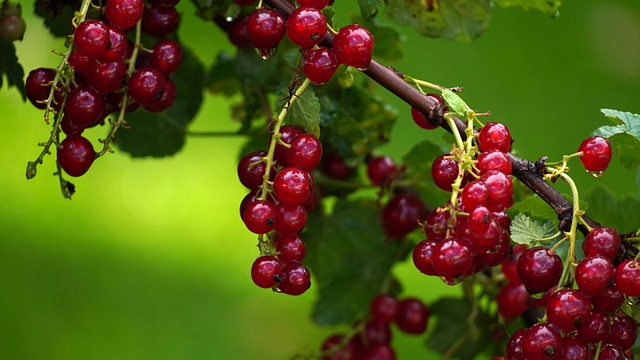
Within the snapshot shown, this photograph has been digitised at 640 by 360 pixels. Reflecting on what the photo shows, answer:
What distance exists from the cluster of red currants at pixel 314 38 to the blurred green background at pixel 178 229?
0.82 m

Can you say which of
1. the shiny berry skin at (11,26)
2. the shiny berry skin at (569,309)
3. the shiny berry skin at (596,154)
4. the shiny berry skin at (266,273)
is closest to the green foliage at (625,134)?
the shiny berry skin at (596,154)

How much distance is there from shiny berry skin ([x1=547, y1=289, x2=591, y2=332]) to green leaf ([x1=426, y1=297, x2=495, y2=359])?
446 mm

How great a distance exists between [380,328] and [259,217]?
440 mm

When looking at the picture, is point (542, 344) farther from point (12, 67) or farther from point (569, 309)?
point (12, 67)

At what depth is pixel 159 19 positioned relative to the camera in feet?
2.35

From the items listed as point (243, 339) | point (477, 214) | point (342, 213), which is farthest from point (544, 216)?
point (243, 339)

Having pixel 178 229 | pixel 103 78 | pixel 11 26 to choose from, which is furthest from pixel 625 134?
pixel 178 229

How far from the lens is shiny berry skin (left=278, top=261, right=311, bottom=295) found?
610 mm

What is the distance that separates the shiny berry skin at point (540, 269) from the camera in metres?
0.60

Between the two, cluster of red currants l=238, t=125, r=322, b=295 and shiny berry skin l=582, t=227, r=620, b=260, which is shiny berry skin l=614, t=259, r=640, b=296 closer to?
shiny berry skin l=582, t=227, r=620, b=260

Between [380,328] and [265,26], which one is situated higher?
[265,26]

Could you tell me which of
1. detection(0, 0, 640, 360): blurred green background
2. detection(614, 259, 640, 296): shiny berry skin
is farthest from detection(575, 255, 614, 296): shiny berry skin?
detection(0, 0, 640, 360): blurred green background

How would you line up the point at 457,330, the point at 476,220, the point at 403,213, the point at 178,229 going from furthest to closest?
the point at 178,229
the point at 457,330
the point at 403,213
the point at 476,220

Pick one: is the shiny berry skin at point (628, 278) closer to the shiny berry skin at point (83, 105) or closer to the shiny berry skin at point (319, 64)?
the shiny berry skin at point (319, 64)
